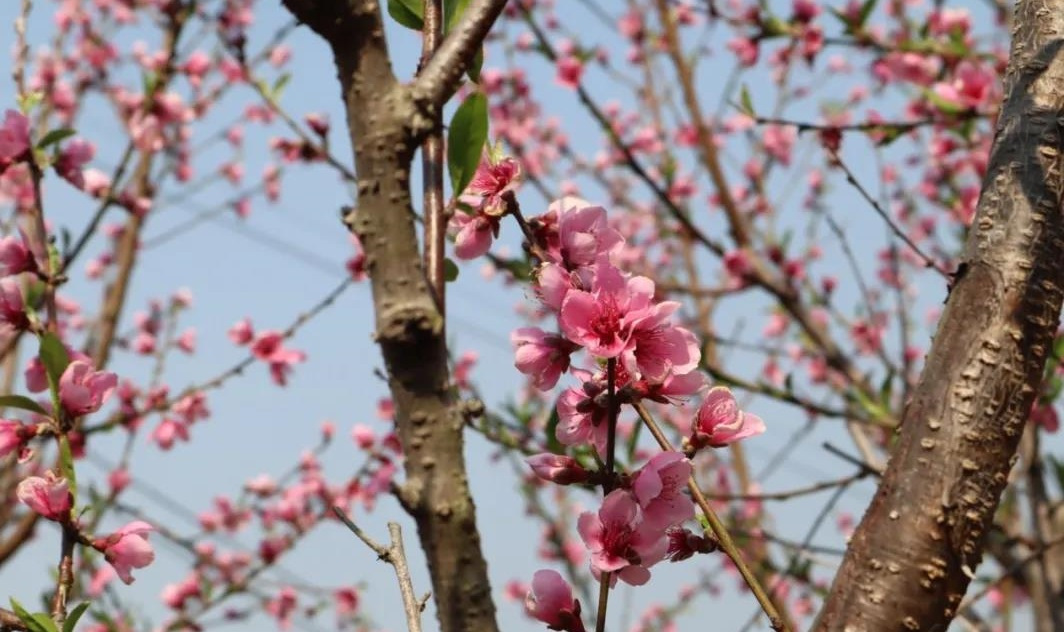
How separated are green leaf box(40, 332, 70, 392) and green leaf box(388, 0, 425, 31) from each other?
1.63ft

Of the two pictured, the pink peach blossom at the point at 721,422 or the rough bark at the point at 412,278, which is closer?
the rough bark at the point at 412,278

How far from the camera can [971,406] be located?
2.97 ft

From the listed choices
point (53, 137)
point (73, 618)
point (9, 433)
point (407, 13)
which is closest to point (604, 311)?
point (407, 13)

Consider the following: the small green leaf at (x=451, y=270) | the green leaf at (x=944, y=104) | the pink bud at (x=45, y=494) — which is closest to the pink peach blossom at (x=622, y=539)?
the small green leaf at (x=451, y=270)

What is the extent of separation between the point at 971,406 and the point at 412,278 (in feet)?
1.62

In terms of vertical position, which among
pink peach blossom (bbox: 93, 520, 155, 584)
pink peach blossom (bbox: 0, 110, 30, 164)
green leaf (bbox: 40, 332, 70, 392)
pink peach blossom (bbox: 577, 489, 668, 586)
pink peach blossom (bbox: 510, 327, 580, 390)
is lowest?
pink peach blossom (bbox: 577, 489, 668, 586)

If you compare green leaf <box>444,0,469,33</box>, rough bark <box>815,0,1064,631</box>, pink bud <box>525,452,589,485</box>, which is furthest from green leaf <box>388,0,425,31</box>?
rough bark <box>815,0,1064,631</box>

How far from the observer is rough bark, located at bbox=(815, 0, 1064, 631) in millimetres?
861

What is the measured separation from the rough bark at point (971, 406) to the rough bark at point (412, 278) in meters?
0.34

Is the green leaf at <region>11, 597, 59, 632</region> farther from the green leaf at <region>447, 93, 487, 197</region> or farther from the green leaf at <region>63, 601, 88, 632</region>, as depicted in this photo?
the green leaf at <region>447, 93, 487, 197</region>

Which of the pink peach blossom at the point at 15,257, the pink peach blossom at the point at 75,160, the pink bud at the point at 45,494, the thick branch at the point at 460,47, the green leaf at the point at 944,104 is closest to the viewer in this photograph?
the thick branch at the point at 460,47

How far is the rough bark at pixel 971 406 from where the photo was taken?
861 millimetres

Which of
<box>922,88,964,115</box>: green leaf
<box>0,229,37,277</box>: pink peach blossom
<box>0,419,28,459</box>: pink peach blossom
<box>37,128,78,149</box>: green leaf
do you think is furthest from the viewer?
<box>922,88,964,115</box>: green leaf

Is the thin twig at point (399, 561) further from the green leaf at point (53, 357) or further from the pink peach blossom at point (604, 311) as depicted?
the green leaf at point (53, 357)
